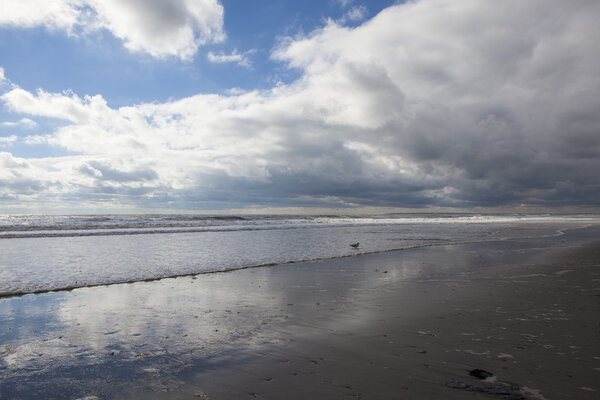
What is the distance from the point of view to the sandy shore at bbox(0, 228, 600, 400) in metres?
4.75

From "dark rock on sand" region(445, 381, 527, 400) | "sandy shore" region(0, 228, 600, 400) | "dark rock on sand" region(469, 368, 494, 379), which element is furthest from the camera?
"dark rock on sand" region(469, 368, 494, 379)

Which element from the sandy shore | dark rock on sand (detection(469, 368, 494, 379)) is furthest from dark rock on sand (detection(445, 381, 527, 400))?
dark rock on sand (detection(469, 368, 494, 379))

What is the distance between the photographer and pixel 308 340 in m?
6.61

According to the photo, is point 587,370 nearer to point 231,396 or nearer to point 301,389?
point 301,389

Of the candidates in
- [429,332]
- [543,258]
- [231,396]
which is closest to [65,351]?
[231,396]

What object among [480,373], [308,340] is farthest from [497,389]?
[308,340]

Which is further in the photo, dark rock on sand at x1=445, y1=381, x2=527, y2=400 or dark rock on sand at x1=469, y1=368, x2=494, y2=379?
dark rock on sand at x1=469, y1=368, x2=494, y2=379

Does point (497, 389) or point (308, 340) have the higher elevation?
point (497, 389)

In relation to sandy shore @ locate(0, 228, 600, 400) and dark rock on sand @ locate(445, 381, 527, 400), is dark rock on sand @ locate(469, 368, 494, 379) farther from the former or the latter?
dark rock on sand @ locate(445, 381, 527, 400)

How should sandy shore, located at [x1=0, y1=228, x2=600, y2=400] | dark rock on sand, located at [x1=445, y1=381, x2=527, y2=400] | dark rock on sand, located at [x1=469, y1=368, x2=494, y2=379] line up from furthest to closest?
dark rock on sand, located at [x1=469, y1=368, x2=494, y2=379], sandy shore, located at [x1=0, y1=228, x2=600, y2=400], dark rock on sand, located at [x1=445, y1=381, x2=527, y2=400]

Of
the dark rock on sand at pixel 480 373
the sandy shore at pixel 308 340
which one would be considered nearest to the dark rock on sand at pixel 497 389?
the sandy shore at pixel 308 340

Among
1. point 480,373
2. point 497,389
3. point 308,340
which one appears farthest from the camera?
point 308,340

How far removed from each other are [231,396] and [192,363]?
1.42m

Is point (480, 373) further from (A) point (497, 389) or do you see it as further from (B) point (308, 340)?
(B) point (308, 340)
